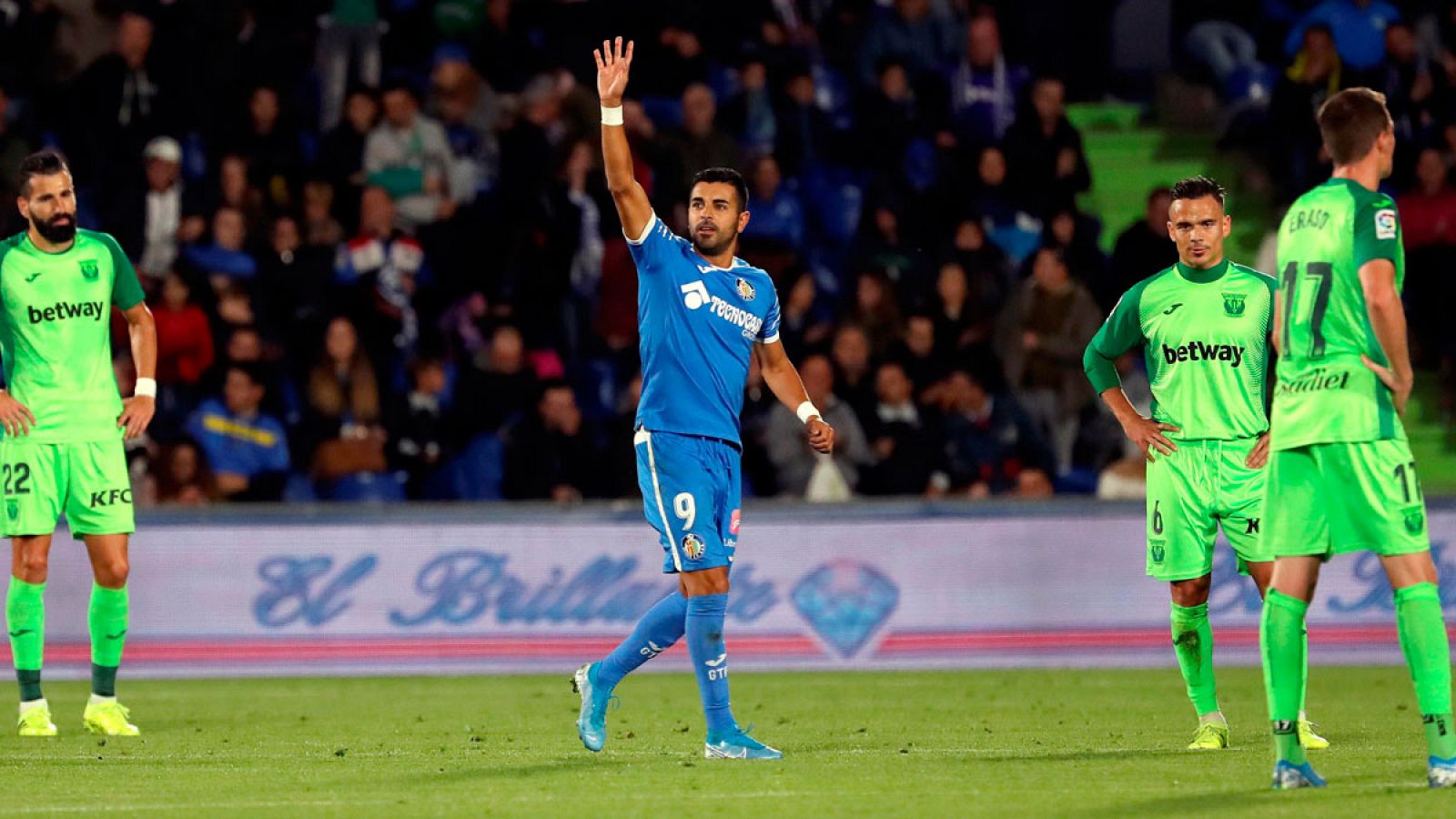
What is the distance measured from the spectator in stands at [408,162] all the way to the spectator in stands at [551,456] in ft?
9.19

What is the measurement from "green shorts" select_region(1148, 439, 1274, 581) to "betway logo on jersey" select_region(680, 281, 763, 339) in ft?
6.85

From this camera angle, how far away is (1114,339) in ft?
32.1

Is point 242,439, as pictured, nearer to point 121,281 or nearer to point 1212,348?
point 121,281

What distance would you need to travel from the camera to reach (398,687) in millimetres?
13688

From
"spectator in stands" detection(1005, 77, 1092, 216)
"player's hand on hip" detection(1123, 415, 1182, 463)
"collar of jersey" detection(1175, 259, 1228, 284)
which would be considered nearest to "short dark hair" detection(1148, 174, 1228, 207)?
"collar of jersey" detection(1175, 259, 1228, 284)

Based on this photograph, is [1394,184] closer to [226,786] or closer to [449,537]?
[449,537]

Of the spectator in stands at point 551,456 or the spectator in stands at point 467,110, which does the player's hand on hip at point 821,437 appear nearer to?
the spectator in stands at point 551,456

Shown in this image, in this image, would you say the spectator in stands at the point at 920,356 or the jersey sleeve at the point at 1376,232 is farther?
the spectator in stands at the point at 920,356

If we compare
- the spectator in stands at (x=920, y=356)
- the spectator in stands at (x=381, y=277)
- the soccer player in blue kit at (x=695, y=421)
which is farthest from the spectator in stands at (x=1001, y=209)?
the soccer player in blue kit at (x=695, y=421)

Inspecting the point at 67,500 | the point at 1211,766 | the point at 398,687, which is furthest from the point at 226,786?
the point at 398,687

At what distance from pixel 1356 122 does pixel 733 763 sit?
3.43 meters

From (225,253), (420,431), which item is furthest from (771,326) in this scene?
(225,253)

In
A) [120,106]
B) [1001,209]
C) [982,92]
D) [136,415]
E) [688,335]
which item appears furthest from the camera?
[982,92]

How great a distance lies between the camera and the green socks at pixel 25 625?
10.5 meters
